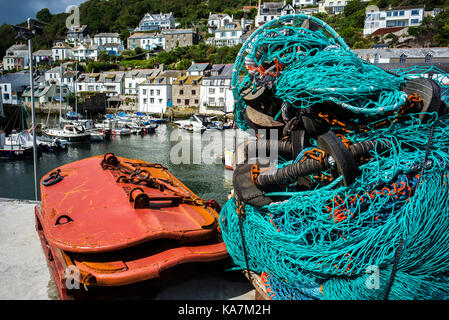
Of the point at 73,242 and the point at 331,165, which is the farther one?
the point at 73,242

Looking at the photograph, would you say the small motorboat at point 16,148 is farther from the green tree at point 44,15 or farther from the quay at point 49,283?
the green tree at point 44,15

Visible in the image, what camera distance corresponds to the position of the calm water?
61.0 ft

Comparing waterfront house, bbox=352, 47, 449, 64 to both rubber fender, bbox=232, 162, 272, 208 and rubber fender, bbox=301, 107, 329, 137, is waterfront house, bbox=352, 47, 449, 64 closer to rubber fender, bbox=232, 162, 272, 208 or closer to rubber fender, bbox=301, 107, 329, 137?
rubber fender, bbox=301, 107, 329, 137

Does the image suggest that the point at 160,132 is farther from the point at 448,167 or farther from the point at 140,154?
the point at 448,167

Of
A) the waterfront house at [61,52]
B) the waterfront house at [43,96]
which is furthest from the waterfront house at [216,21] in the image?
the waterfront house at [43,96]

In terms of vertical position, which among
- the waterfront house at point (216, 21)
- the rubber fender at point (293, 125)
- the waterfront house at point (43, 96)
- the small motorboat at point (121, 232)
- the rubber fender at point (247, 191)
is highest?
the waterfront house at point (216, 21)

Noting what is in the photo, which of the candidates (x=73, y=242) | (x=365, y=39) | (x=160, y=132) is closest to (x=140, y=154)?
(x=160, y=132)

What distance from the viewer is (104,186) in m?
4.34

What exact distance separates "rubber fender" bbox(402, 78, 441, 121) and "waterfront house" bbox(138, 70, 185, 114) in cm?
5170

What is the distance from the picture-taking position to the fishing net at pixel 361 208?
2459 mm

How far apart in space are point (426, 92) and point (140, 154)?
87.5 ft

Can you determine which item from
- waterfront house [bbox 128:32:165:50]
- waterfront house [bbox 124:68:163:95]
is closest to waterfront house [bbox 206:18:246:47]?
waterfront house [bbox 128:32:165:50]

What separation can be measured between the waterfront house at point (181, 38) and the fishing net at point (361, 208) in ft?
271

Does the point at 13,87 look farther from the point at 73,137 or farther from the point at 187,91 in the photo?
the point at 73,137
